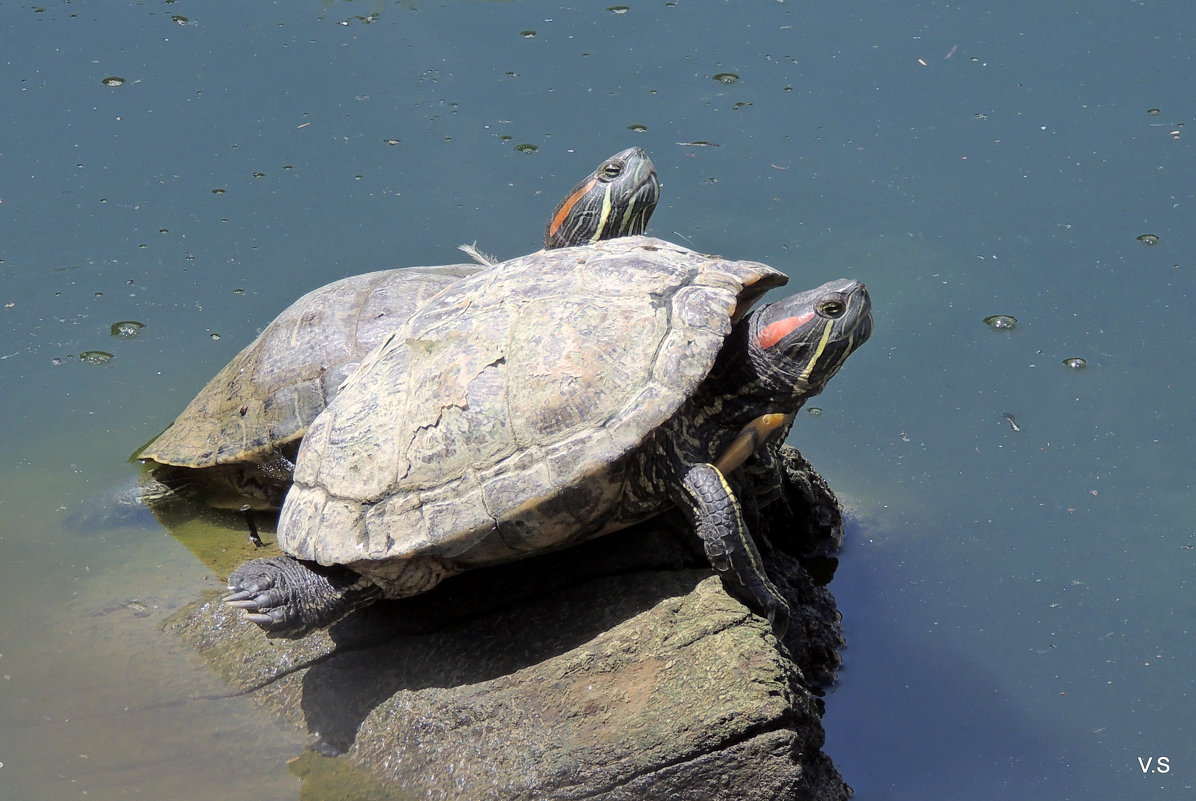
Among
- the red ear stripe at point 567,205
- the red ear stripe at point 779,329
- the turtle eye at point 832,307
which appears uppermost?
the turtle eye at point 832,307

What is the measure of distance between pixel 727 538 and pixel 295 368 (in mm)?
2642

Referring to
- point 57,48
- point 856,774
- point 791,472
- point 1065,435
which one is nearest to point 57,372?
point 57,48

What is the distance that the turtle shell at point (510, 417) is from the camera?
12.6 ft

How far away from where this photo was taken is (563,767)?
3605 mm

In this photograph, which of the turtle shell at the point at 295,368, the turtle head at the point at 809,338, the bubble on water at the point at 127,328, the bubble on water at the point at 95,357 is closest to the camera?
the turtle head at the point at 809,338

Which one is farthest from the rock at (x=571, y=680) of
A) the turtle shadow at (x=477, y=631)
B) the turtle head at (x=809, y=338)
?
the turtle head at (x=809, y=338)

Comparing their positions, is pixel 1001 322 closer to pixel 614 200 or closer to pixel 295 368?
pixel 614 200

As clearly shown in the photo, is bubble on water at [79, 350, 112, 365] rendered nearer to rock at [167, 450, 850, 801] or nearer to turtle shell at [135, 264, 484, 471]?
turtle shell at [135, 264, 484, 471]

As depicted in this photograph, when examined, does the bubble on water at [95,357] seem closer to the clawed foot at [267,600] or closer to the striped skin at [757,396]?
→ the clawed foot at [267,600]

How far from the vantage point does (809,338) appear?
4164mm

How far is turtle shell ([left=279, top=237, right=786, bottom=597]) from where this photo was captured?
12.6 feet

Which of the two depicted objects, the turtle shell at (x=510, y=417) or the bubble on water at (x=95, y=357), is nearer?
the turtle shell at (x=510, y=417)

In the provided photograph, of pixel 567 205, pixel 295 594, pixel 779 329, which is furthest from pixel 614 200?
pixel 295 594

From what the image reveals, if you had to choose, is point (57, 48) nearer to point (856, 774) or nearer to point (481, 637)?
point (481, 637)
